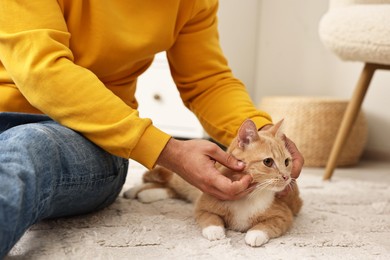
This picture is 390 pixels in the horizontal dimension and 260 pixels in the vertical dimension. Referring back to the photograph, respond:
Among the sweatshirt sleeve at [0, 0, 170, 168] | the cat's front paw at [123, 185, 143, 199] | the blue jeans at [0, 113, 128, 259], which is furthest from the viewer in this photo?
the cat's front paw at [123, 185, 143, 199]

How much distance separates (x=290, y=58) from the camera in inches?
97.1

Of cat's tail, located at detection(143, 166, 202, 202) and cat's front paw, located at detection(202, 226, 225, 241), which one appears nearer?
cat's front paw, located at detection(202, 226, 225, 241)

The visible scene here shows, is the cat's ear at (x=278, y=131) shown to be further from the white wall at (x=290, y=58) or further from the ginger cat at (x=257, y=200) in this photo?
the white wall at (x=290, y=58)

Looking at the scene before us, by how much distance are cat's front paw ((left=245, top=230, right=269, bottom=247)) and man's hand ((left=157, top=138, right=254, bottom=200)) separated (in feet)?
0.29

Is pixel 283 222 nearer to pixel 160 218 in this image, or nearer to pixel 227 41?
pixel 160 218

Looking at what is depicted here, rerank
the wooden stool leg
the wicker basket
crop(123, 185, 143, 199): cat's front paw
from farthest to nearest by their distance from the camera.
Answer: the wicker basket, the wooden stool leg, crop(123, 185, 143, 199): cat's front paw

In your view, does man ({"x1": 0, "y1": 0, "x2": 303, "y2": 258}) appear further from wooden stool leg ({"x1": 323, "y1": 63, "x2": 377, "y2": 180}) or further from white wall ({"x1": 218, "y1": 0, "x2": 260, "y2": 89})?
white wall ({"x1": 218, "y1": 0, "x2": 260, "y2": 89})

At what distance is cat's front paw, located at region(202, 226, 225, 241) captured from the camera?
3.07 feet

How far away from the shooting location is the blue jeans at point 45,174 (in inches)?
27.6

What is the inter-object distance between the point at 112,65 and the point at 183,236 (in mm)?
389

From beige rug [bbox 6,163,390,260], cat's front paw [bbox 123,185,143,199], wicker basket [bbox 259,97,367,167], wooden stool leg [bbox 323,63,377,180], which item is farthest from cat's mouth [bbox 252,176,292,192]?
wicker basket [bbox 259,97,367,167]

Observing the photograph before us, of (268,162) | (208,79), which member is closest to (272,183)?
(268,162)

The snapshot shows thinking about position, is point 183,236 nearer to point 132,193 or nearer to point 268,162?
point 268,162

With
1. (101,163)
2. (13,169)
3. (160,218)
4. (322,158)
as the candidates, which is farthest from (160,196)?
(322,158)
